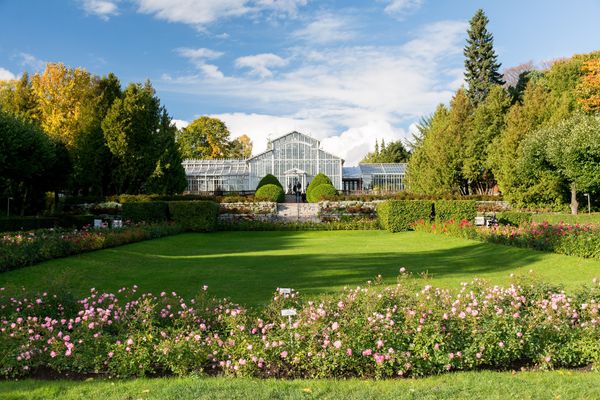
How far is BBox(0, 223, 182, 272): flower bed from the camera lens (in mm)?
10125

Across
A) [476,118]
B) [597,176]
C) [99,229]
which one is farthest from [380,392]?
[476,118]

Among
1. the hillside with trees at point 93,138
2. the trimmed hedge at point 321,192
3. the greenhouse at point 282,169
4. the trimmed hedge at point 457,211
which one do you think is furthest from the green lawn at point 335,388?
the greenhouse at point 282,169

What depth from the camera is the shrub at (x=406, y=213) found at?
20641mm

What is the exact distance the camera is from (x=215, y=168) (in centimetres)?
4662

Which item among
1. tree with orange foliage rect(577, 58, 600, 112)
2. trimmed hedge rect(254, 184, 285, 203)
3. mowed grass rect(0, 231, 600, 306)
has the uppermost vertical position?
tree with orange foliage rect(577, 58, 600, 112)

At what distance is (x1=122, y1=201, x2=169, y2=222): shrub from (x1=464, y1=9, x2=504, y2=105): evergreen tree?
3287cm

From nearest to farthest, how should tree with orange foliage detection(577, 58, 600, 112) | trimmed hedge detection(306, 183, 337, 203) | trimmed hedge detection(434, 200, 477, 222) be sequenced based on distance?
trimmed hedge detection(434, 200, 477, 222) → tree with orange foliage detection(577, 58, 600, 112) → trimmed hedge detection(306, 183, 337, 203)

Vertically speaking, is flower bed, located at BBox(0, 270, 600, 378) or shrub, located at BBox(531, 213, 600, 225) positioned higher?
shrub, located at BBox(531, 213, 600, 225)

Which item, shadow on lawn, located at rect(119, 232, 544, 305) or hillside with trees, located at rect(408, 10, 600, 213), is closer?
shadow on lawn, located at rect(119, 232, 544, 305)

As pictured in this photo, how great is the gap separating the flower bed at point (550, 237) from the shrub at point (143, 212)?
1278 cm

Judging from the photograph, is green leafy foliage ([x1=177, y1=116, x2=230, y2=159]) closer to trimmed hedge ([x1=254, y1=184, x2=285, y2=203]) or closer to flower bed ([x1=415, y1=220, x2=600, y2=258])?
trimmed hedge ([x1=254, y1=184, x2=285, y2=203])

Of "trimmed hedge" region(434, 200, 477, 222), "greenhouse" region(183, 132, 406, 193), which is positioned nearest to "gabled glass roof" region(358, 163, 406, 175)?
"greenhouse" region(183, 132, 406, 193)

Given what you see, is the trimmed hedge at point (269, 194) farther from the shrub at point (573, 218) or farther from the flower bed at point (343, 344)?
the flower bed at point (343, 344)

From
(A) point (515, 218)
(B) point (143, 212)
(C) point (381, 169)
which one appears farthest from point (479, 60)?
(B) point (143, 212)
